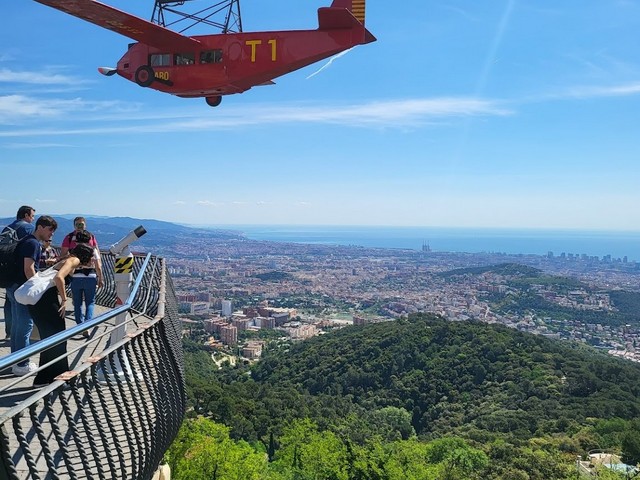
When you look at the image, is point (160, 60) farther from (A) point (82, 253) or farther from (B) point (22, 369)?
(B) point (22, 369)

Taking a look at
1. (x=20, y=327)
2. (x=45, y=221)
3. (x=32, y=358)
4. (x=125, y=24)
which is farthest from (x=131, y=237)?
(x=125, y=24)

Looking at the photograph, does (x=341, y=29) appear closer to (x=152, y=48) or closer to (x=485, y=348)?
(x=152, y=48)

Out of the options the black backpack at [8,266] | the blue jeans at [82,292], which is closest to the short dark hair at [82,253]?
the black backpack at [8,266]

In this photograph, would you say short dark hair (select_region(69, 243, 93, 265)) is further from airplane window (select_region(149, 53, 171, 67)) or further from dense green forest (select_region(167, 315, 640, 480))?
dense green forest (select_region(167, 315, 640, 480))

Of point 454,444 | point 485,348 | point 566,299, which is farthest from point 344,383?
point 566,299

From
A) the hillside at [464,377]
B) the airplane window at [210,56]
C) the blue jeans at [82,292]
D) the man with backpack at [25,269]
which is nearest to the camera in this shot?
the man with backpack at [25,269]

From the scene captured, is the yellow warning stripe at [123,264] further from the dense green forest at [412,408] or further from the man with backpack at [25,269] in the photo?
the dense green forest at [412,408]

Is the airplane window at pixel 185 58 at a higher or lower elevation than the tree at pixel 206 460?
higher
